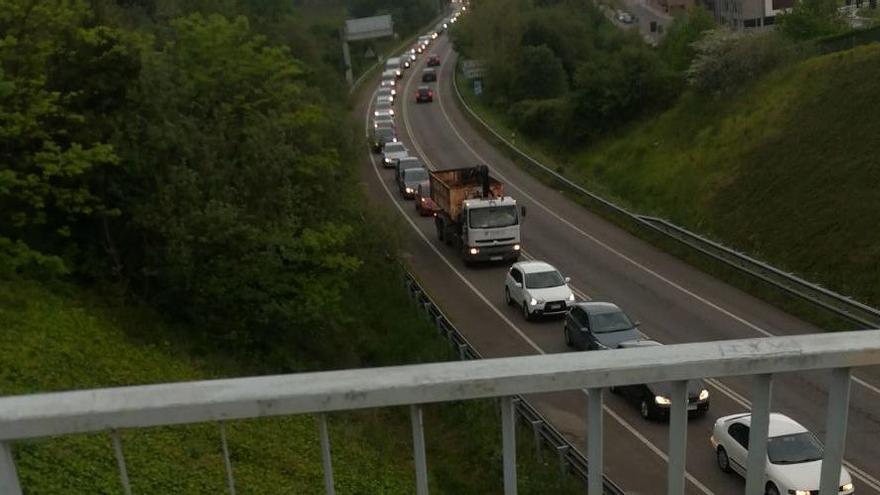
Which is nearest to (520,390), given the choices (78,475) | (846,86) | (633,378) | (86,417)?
(633,378)

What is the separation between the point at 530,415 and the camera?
9.58 metres

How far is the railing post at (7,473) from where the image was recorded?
99.1 inches

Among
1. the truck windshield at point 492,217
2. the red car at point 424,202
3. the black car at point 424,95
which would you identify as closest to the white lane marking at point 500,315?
the red car at point 424,202

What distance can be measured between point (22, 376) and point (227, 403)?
9138 millimetres

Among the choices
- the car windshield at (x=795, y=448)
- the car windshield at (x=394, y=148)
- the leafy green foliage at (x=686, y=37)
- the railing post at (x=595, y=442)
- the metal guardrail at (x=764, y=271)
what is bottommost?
the metal guardrail at (x=764, y=271)

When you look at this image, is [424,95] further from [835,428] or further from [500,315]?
[835,428]

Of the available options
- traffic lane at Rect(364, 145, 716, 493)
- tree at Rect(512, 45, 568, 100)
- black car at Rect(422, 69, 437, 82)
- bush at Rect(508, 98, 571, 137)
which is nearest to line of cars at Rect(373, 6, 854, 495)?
traffic lane at Rect(364, 145, 716, 493)

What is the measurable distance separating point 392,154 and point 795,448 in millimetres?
40178

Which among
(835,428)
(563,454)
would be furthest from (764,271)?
(835,428)

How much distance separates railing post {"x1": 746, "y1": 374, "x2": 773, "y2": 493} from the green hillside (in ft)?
70.1

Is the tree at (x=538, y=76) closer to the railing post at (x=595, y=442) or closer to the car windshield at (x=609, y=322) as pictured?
the car windshield at (x=609, y=322)

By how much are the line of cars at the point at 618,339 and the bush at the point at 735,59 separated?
14011 mm

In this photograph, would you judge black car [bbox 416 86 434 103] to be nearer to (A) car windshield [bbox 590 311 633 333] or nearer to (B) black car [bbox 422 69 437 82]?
(B) black car [bbox 422 69 437 82]

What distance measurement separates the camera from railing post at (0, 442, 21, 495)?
252 cm
